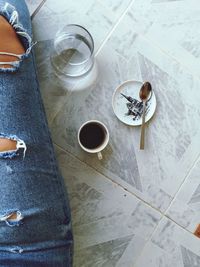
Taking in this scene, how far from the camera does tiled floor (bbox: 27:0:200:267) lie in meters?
1.00

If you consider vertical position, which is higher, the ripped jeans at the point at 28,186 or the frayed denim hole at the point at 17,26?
the frayed denim hole at the point at 17,26

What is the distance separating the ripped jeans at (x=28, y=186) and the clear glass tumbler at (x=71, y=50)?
12 cm

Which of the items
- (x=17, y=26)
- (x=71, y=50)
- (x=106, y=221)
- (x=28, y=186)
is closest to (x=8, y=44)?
(x=17, y=26)

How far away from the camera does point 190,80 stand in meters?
1.03

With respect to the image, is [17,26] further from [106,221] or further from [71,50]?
[106,221]

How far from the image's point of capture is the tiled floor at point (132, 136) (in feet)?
3.29

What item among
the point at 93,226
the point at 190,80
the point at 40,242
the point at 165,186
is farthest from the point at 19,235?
the point at 190,80

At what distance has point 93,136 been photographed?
991 mm

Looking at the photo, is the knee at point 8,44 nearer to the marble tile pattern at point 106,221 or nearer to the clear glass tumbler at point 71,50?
the clear glass tumbler at point 71,50

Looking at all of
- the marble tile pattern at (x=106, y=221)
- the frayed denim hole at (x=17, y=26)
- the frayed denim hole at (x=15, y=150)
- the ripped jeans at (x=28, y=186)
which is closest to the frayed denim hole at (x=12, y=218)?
the ripped jeans at (x=28, y=186)

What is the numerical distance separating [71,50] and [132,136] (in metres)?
0.24

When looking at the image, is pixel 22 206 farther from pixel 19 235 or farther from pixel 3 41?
pixel 3 41

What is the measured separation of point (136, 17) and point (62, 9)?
0.56ft

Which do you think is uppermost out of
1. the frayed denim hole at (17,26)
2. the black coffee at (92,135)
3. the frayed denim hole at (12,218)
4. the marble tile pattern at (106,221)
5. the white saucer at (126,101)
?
the frayed denim hole at (17,26)
